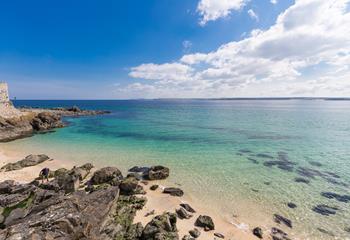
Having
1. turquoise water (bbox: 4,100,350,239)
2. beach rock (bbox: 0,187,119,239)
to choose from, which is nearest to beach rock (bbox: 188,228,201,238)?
turquoise water (bbox: 4,100,350,239)

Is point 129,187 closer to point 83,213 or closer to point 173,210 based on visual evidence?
point 173,210

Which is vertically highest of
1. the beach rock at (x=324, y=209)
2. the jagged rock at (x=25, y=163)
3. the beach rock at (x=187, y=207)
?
the jagged rock at (x=25, y=163)

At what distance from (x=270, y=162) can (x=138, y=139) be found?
67.4 feet

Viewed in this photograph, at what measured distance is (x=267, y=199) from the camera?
45.7 feet

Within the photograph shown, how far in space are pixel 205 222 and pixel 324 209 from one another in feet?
27.0

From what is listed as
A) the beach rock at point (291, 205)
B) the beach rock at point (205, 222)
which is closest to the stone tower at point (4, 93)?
the beach rock at point (205, 222)

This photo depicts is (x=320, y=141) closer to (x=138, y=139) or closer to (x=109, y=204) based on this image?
(x=138, y=139)

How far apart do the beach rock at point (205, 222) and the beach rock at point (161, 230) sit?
1.71 m

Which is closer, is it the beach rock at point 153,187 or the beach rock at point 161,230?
the beach rock at point 161,230

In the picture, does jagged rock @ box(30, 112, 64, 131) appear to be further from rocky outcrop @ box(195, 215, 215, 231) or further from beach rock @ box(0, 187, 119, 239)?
rocky outcrop @ box(195, 215, 215, 231)

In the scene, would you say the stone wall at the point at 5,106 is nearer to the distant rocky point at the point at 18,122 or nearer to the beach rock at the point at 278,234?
the distant rocky point at the point at 18,122

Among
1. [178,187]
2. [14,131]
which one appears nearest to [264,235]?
[178,187]

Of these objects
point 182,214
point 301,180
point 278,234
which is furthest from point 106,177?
point 301,180

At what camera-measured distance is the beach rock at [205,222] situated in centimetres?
1070
